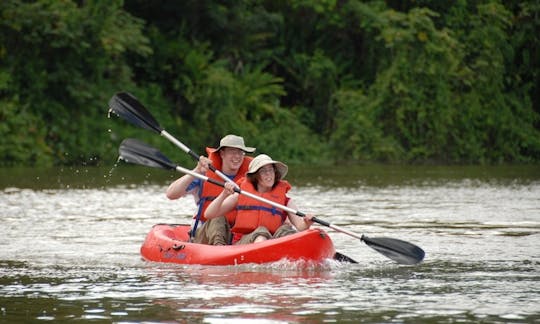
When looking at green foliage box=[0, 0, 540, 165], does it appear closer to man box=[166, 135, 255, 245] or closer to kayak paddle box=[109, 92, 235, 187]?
kayak paddle box=[109, 92, 235, 187]

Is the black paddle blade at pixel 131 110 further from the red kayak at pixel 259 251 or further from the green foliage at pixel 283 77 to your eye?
the green foliage at pixel 283 77

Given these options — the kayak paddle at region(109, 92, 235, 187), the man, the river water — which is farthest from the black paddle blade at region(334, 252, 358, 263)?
the kayak paddle at region(109, 92, 235, 187)

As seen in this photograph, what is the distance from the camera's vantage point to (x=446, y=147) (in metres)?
36.2

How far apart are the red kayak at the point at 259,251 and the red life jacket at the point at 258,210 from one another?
0.46m

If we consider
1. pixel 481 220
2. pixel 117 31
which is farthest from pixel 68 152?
pixel 481 220

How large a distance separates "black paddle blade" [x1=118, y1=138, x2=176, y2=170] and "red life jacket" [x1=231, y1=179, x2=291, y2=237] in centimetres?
113

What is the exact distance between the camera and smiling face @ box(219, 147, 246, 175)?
1282 cm

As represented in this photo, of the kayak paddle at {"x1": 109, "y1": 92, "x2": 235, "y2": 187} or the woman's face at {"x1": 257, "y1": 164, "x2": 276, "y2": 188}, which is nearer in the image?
the woman's face at {"x1": 257, "y1": 164, "x2": 276, "y2": 188}

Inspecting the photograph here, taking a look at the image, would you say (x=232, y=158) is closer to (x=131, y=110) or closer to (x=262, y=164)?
(x=262, y=164)

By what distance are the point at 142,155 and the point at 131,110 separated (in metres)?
0.98

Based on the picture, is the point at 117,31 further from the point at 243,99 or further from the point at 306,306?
the point at 306,306

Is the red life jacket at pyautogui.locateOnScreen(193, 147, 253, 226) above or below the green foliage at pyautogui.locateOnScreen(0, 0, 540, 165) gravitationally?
below

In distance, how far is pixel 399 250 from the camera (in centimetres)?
1225

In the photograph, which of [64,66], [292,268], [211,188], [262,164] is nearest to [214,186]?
[211,188]
